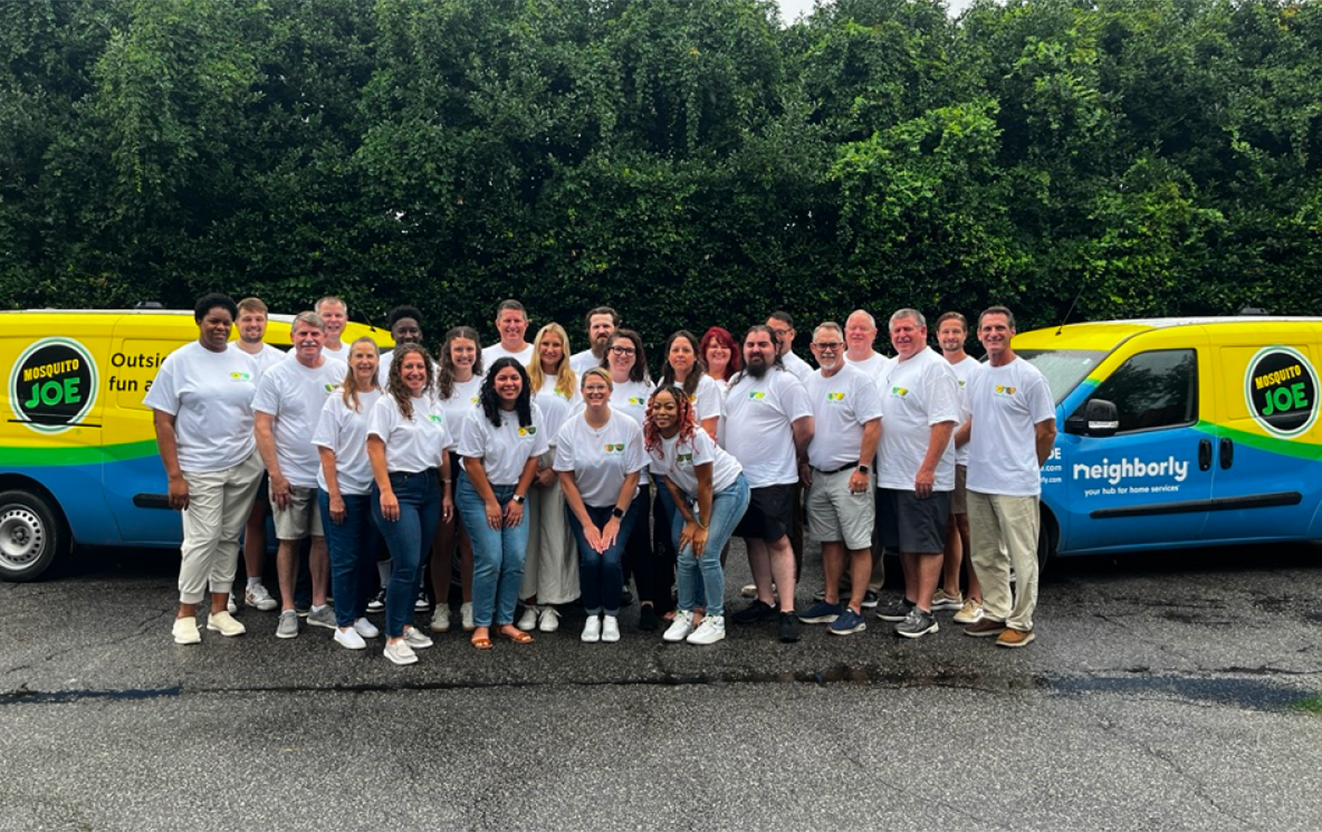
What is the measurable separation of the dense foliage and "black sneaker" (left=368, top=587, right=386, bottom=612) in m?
4.42

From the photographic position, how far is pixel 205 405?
18.9 feet

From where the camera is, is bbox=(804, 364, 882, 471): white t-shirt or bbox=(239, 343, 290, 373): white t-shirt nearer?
bbox=(804, 364, 882, 471): white t-shirt

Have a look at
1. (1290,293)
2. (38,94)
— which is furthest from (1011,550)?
(38,94)

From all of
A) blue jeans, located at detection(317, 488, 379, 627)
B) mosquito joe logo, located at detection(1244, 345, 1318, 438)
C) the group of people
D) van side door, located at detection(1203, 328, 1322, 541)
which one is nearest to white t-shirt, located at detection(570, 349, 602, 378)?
the group of people

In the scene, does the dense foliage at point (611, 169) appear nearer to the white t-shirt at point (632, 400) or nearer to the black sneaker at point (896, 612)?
the white t-shirt at point (632, 400)

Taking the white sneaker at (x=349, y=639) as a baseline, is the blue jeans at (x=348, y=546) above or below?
above

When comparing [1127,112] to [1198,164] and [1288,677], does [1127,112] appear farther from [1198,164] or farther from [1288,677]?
[1288,677]

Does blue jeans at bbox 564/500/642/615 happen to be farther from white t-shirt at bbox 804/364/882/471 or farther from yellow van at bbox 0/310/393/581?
yellow van at bbox 0/310/393/581

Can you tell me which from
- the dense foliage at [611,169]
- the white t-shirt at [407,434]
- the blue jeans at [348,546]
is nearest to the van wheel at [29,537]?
the blue jeans at [348,546]

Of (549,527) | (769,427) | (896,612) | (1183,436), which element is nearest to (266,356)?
(549,527)

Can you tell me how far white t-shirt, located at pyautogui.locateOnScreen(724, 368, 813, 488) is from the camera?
19.4ft

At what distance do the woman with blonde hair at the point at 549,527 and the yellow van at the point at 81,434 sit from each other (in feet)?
6.89

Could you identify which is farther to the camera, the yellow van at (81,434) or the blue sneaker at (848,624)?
the yellow van at (81,434)

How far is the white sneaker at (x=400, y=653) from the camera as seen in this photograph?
17.5 feet
